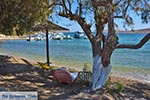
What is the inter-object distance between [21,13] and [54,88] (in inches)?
108

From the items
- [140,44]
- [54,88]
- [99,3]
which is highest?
[99,3]

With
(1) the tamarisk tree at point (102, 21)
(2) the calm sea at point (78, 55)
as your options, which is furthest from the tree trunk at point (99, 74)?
(2) the calm sea at point (78, 55)

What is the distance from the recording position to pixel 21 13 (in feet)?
31.2

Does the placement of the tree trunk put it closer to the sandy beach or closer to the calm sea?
the sandy beach

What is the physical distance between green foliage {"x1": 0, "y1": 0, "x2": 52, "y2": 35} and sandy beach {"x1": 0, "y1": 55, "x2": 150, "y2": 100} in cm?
175

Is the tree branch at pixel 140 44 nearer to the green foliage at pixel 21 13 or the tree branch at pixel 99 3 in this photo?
the tree branch at pixel 99 3

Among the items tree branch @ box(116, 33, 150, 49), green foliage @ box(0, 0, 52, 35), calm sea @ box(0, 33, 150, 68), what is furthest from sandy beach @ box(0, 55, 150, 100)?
calm sea @ box(0, 33, 150, 68)

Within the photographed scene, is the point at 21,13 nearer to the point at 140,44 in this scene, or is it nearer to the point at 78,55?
the point at 140,44

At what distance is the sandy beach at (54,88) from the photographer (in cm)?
788

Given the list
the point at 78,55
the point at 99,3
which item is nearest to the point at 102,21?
the point at 99,3

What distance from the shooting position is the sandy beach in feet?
25.8

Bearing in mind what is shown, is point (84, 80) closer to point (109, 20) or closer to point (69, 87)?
point (69, 87)

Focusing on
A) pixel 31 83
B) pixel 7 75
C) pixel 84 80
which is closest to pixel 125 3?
pixel 84 80

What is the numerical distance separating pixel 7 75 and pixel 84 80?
9.01 feet
